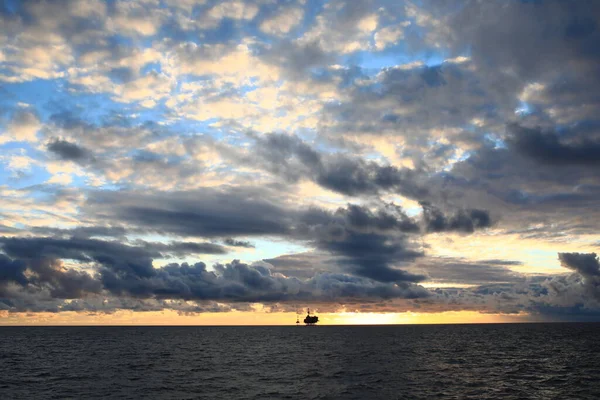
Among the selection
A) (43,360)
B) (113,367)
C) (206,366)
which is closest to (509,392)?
(206,366)

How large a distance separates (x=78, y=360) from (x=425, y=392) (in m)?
90.1

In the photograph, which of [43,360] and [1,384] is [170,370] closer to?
[1,384]

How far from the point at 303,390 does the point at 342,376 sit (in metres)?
16.0

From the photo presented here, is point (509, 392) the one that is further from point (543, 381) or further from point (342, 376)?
point (342, 376)

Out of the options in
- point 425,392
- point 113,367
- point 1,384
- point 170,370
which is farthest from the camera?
point 113,367

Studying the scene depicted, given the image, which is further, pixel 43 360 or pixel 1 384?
pixel 43 360

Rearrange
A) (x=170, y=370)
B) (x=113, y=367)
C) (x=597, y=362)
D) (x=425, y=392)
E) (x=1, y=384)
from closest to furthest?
1. (x=425, y=392)
2. (x=1, y=384)
3. (x=170, y=370)
4. (x=113, y=367)
5. (x=597, y=362)

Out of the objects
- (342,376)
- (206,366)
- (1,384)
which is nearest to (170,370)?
(206,366)

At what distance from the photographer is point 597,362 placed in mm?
106000

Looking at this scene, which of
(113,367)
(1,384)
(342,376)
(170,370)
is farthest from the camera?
(113,367)

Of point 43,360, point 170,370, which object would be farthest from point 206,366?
point 43,360

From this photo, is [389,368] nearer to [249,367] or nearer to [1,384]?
[249,367]

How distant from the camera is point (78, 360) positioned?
11256 cm

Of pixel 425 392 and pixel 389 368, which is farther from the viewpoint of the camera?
pixel 389 368
